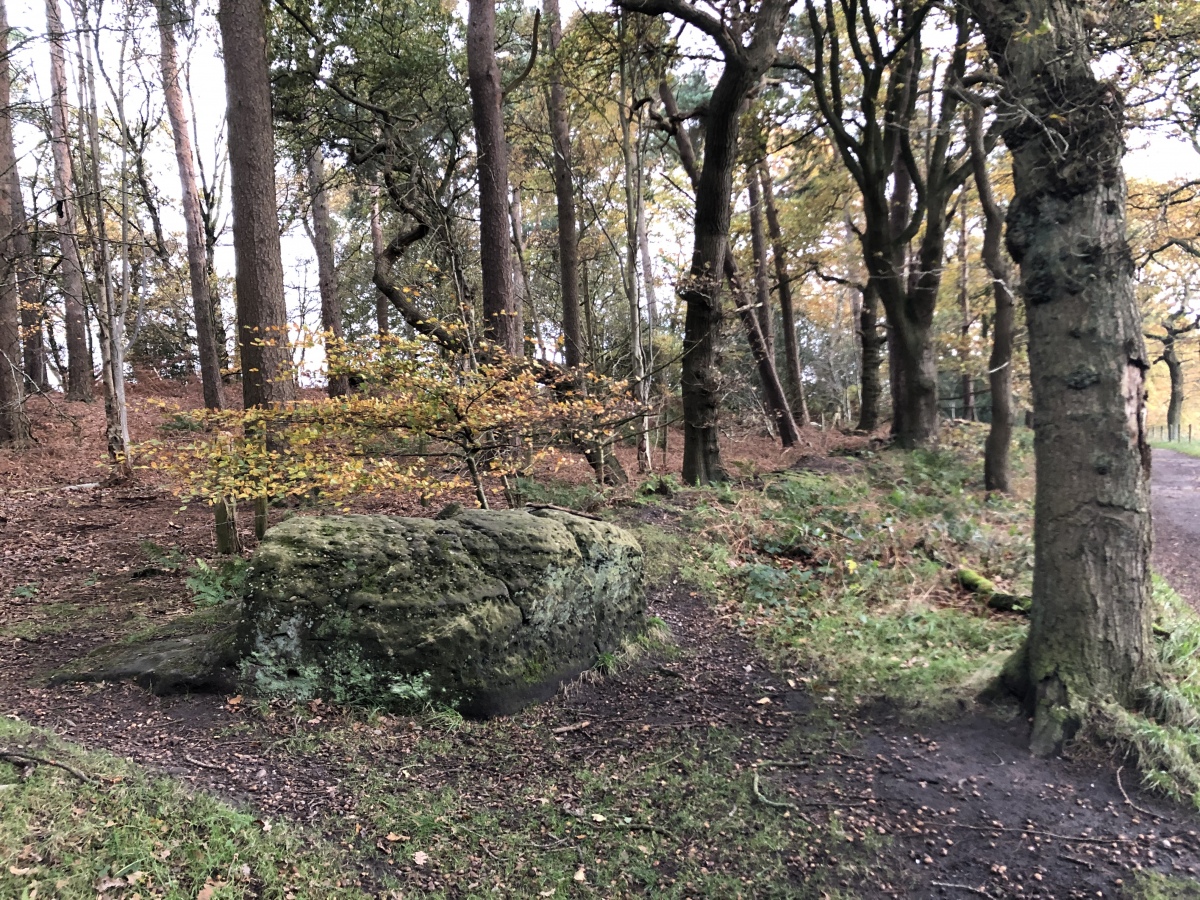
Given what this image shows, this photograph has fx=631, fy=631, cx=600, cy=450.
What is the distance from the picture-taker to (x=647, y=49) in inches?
374

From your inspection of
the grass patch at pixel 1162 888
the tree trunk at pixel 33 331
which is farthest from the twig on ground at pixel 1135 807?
the tree trunk at pixel 33 331

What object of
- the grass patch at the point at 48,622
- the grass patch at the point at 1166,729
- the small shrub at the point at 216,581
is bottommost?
the grass patch at the point at 1166,729

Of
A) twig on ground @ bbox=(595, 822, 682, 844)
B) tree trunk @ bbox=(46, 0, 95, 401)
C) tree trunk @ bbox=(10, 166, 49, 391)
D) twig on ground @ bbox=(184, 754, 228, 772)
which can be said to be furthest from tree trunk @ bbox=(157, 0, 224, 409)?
twig on ground @ bbox=(595, 822, 682, 844)

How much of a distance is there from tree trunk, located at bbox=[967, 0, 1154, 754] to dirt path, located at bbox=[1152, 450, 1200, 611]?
5.13m

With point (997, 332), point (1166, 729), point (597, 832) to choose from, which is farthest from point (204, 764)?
point (997, 332)

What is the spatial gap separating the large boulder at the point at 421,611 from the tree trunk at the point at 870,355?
13.5 meters

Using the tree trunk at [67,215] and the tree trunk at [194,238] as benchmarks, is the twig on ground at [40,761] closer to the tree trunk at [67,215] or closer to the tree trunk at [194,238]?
the tree trunk at [67,215]

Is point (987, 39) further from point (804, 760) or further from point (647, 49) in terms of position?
point (647, 49)

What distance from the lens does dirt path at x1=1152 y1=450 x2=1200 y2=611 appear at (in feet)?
26.3

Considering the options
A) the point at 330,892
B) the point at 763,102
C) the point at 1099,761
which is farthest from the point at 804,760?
the point at 763,102

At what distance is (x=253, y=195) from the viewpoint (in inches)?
276

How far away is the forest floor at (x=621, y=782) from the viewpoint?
2.51 metres

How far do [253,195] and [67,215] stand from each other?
23.9 ft

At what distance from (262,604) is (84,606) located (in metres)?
2.83
